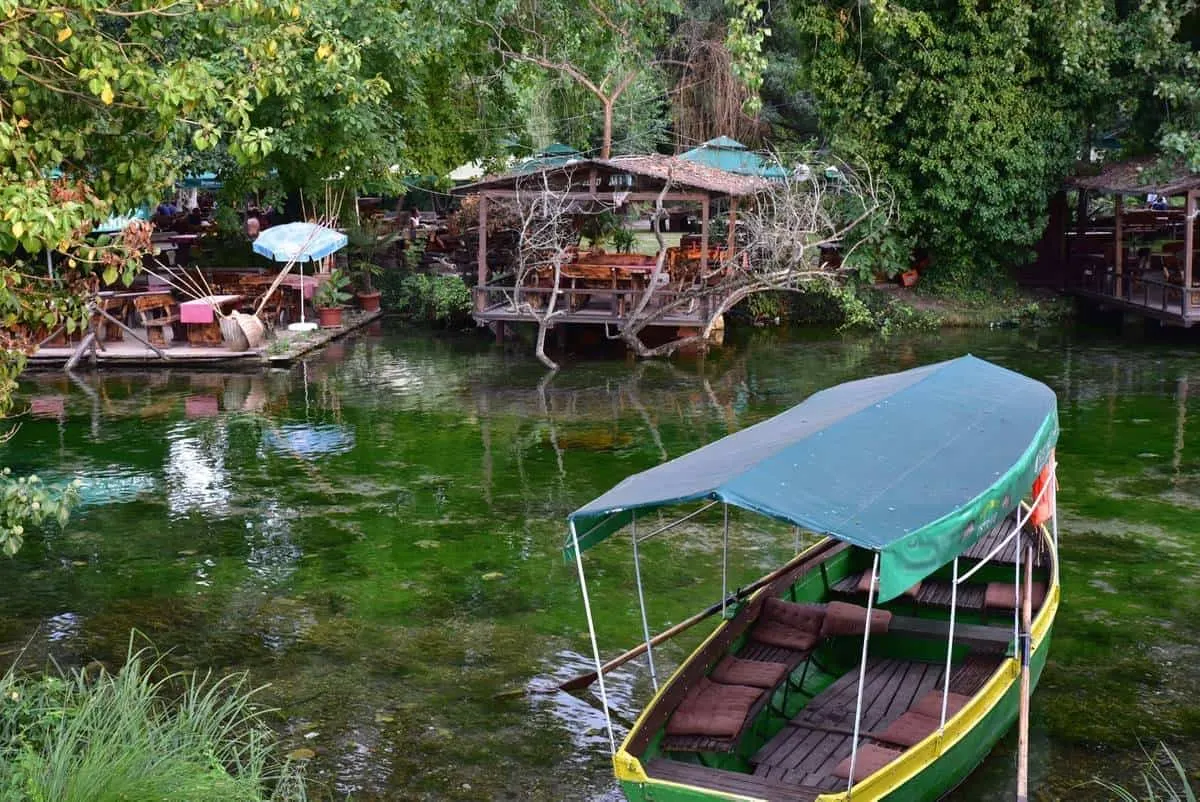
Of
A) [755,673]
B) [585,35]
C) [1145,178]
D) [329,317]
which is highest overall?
[585,35]

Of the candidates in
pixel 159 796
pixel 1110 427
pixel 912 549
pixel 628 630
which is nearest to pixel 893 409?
pixel 912 549

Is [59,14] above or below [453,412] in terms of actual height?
above

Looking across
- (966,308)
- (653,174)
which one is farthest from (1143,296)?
(653,174)

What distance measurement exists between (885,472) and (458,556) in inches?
250

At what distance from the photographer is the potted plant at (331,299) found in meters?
27.4

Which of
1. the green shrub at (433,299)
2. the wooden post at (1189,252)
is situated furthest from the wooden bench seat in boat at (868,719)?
the green shrub at (433,299)

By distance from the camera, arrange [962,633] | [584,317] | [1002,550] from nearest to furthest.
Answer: [962,633], [1002,550], [584,317]

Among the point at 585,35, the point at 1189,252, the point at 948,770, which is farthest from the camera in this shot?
the point at 585,35

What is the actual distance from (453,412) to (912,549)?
44.6 feet

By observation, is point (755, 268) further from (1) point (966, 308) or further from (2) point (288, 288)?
(2) point (288, 288)

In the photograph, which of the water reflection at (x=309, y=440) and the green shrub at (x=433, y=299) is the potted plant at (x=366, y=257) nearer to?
the green shrub at (x=433, y=299)

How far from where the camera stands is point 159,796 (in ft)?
20.3

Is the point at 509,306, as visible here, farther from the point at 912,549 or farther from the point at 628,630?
the point at 912,549

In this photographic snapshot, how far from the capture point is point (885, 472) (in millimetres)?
7938
